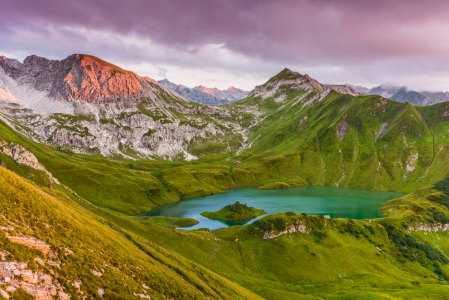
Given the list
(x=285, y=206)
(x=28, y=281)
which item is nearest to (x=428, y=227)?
(x=285, y=206)

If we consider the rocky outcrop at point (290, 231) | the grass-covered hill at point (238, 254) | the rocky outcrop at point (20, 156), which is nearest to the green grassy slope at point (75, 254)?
the grass-covered hill at point (238, 254)

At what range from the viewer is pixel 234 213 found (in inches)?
5497

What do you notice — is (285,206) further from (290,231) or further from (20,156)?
(20,156)

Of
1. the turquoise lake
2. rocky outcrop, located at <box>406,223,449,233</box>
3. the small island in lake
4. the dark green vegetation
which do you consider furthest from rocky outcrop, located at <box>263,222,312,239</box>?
rocky outcrop, located at <box>406,223,449,233</box>

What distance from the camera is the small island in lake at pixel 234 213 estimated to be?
453 feet

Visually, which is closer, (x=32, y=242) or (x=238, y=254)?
(x=32, y=242)

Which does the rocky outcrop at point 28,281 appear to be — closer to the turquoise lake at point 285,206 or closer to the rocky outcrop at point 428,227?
the turquoise lake at point 285,206

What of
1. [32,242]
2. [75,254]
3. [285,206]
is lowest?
[285,206]

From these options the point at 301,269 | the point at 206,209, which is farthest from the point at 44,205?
the point at 206,209

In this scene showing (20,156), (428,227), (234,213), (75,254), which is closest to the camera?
(75,254)

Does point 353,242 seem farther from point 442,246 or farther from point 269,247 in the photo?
point 442,246

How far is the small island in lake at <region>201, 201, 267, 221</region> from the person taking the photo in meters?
138

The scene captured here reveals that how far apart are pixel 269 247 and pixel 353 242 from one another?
4037 cm

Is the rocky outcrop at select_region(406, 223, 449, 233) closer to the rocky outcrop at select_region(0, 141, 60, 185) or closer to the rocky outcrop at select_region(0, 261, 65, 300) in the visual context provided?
the rocky outcrop at select_region(0, 261, 65, 300)
